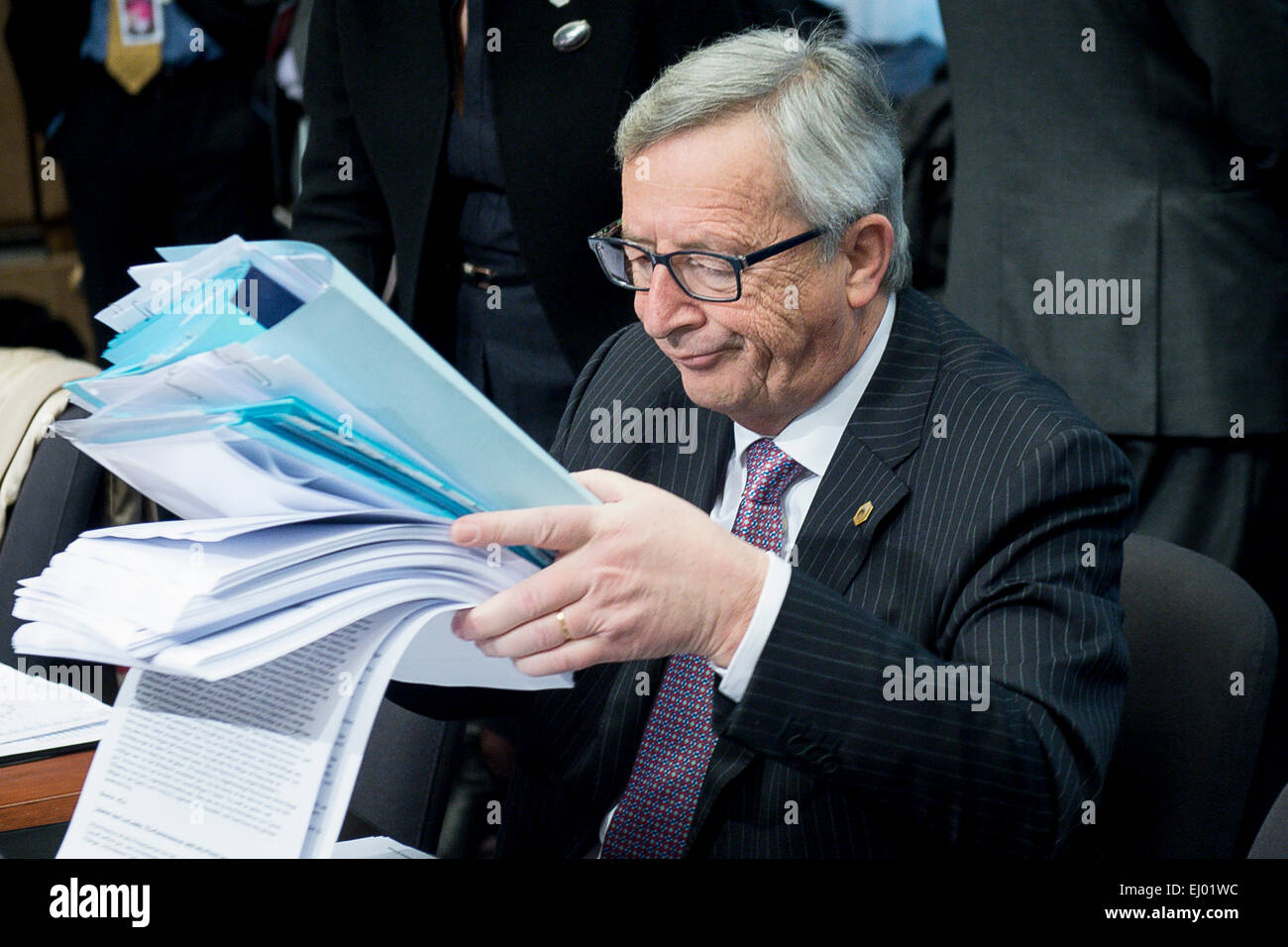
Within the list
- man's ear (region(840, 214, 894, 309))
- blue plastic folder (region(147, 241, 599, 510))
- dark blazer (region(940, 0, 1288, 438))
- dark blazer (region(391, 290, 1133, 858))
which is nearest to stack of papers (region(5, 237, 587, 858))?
blue plastic folder (region(147, 241, 599, 510))

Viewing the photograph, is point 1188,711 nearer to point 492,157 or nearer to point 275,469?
point 275,469

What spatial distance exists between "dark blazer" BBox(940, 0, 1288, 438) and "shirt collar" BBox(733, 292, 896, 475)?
3.53ft

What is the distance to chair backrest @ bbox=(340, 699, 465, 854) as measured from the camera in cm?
157

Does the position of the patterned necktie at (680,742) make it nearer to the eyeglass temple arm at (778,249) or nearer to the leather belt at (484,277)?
the eyeglass temple arm at (778,249)

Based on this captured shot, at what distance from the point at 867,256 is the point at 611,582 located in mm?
585

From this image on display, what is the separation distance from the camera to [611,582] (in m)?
1.02

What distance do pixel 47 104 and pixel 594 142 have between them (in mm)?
2179

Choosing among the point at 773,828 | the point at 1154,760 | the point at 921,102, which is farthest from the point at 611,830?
the point at 921,102

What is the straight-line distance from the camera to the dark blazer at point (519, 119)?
231 centimetres

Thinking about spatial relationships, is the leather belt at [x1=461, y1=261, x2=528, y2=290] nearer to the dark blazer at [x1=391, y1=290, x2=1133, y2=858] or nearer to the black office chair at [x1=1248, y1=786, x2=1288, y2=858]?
the dark blazer at [x1=391, y1=290, x2=1133, y2=858]

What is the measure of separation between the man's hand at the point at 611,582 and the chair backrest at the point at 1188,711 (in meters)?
0.57

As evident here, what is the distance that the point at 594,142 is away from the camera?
2334mm

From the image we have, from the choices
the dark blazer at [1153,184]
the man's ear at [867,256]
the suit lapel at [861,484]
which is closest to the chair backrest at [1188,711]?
the suit lapel at [861,484]
